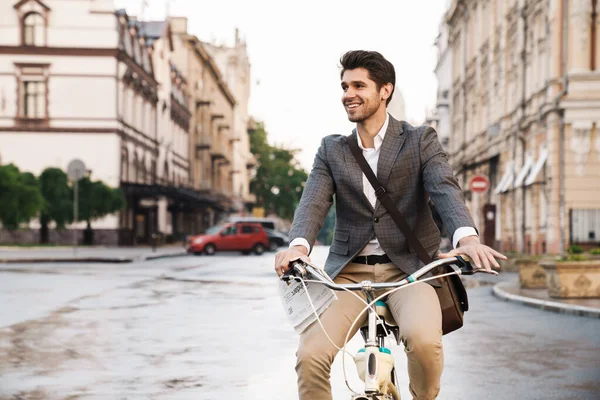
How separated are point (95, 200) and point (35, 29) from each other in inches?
416

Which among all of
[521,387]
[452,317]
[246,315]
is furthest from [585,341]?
[452,317]

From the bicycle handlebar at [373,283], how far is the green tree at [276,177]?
4152 inches

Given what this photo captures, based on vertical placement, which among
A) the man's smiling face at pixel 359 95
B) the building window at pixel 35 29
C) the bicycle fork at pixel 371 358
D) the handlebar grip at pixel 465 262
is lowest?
the bicycle fork at pixel 371 358

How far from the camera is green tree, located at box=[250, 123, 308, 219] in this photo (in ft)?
373

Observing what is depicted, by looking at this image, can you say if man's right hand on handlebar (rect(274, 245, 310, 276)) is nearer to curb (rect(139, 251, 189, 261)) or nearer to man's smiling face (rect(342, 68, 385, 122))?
man's smiling face (rect(342, 68, 385, 122))

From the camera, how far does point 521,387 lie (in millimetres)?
7535

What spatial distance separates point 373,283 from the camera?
3775mm

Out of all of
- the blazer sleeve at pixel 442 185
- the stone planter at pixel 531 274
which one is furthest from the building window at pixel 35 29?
the blazer sleeve at pixel 442 185

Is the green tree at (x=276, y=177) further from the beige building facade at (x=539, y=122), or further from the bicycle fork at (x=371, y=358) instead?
the bicycle fork at (x=371, y=358)

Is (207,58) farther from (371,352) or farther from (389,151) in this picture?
(371,352)

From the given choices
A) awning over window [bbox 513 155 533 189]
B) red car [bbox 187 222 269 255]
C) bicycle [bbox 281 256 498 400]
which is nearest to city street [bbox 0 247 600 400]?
bicycle [bbox 281 256 498 400]

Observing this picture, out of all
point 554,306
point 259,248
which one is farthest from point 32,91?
point 554,306

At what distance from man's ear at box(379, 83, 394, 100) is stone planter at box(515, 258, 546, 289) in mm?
15634

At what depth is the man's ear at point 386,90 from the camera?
4.26m
